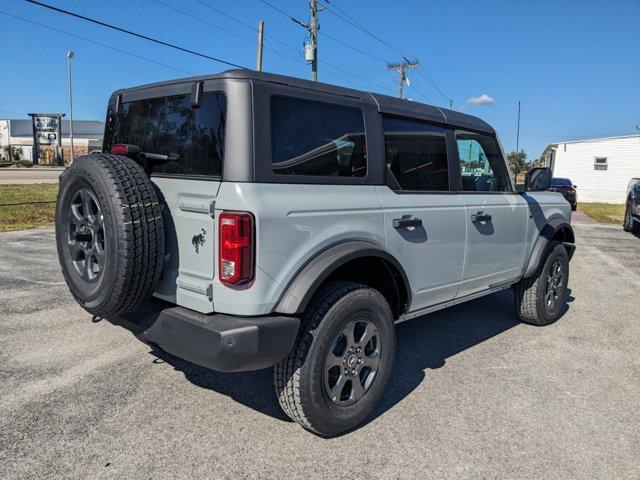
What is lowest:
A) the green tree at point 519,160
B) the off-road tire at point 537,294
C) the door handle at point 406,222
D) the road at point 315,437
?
the road at point 315,437

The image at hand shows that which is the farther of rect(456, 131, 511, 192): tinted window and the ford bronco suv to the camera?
rect(456, 131, 511, 192): tinted window

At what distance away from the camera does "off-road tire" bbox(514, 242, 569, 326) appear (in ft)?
16.3

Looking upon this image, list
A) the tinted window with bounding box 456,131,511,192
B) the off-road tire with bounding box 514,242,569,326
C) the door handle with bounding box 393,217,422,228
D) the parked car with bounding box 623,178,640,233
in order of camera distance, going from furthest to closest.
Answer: the parked car with bounding box 623,178,640,233 < the off-road tire with bounding box 514,242,569,326 < the tinted window with bounding box 456,131,511,192 < the door handle with bounding box 393,217,422,228

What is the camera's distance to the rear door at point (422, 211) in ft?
10.8

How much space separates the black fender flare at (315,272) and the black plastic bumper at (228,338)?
80 millimetres

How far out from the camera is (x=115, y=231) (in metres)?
2.51

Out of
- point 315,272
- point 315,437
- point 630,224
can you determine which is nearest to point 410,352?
point 315,437

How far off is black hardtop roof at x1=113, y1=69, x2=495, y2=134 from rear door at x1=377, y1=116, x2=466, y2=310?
71 millimetres

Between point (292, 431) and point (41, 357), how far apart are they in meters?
2.18

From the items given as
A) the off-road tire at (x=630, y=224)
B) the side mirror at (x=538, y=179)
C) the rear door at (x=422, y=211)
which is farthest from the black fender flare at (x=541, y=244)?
the off-road tire at (x=630, y=224)

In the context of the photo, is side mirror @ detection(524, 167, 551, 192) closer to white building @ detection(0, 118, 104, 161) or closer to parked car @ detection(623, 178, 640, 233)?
parked car @ detection(623, 178, 640, 233)

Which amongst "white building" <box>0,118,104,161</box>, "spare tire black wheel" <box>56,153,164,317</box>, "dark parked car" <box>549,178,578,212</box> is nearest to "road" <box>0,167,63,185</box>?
"spare tire black wheel" <box>56,153,164,317</box>

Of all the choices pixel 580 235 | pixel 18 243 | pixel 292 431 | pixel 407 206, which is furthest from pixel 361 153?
pixel 580 235

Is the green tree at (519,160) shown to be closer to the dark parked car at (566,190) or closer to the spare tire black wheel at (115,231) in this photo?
the dark parked car at (566,190)
